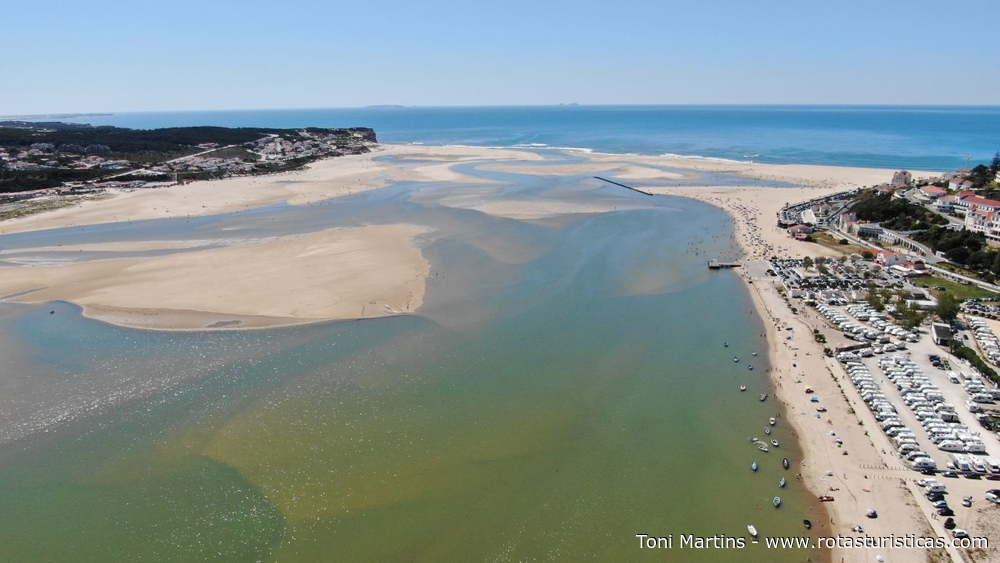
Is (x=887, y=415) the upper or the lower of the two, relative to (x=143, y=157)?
lower

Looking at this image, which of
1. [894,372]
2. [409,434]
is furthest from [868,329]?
[409,434]

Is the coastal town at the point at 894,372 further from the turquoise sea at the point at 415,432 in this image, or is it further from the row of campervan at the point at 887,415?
the turquoise sea at the point at 415,432

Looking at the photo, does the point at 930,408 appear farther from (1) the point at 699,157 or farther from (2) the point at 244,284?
(1) the point at 699,157

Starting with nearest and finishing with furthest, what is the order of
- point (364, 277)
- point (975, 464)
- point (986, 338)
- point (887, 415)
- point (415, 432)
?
point (975, 464)
point (887, 415)
point (415, 432)
point (986, 338)
point (364, 277)

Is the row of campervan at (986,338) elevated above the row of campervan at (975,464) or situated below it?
above

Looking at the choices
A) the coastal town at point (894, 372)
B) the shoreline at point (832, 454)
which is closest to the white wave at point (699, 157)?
the coastal town at point (894, 372)

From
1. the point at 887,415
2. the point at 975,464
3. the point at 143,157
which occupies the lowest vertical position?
the point at 975,464
